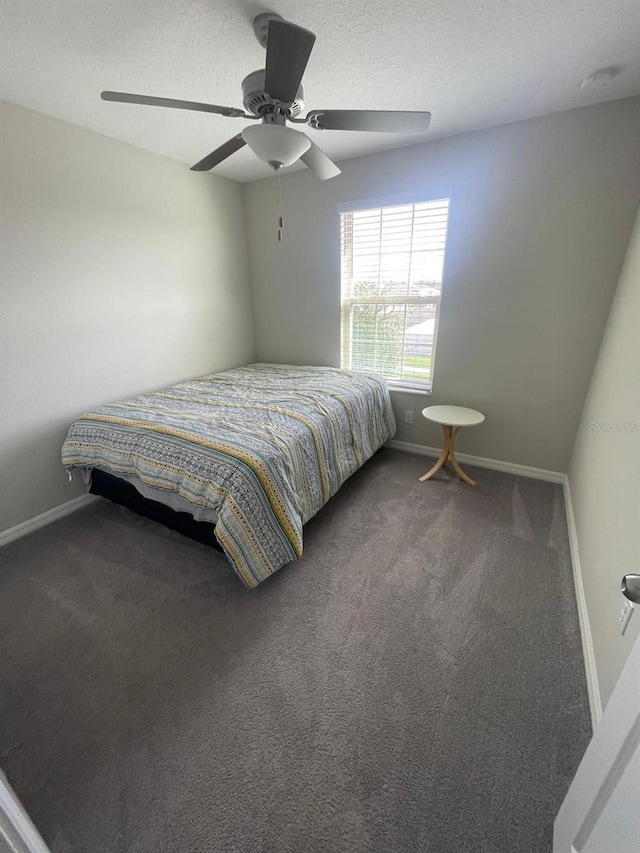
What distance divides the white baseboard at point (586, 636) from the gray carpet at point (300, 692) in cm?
3

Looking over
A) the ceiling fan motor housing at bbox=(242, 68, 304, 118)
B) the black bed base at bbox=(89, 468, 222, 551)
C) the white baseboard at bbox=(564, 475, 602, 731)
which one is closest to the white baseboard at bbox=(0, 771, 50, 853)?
the black bed base at bbox=(89, 468, 222, 551)

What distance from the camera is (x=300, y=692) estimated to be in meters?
1.29

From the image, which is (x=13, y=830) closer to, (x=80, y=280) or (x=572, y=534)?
(x=572, y=534)

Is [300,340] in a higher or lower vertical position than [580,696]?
higher

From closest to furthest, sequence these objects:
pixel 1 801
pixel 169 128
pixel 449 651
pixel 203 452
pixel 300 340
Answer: pixel 1 801 → pixel 449 651 → pixel 203 452 → pixel 169 128 → pixel 300 340

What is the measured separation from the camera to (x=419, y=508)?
2346mm

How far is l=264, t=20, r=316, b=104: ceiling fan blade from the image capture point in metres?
1.01

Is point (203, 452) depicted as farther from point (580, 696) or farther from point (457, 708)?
point (580, 696)

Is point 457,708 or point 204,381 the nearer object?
point 457,708

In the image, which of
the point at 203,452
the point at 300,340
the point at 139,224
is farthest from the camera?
the point at 300,340

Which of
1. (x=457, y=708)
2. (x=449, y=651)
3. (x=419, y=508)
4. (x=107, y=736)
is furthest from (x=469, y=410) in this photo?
(x=107, y=736)

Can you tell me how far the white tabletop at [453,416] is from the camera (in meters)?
2.43

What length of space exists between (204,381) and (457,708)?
274cm

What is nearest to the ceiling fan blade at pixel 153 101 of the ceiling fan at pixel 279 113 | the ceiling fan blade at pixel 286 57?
the ceiling fan at pixel 279 113
